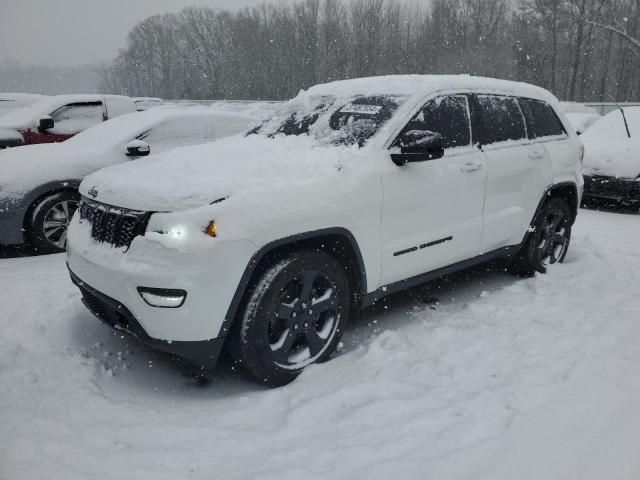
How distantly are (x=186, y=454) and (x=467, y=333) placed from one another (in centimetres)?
212

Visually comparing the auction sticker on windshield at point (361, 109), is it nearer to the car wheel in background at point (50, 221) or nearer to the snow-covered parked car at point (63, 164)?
the snow-covered parked car at point (63, 164)

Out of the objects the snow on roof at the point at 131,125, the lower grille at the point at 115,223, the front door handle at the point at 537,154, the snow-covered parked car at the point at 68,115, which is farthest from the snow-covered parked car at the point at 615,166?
the snow-covered parked car at the point at 68,115

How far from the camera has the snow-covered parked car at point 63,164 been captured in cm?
533

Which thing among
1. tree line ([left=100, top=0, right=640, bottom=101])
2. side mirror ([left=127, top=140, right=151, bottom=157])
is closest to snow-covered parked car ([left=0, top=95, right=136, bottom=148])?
side mirror ([left=127, top=140, right=151, bottom=157])

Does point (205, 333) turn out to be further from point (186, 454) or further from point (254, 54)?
point (254, 54)

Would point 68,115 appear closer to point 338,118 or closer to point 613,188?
point 338,118

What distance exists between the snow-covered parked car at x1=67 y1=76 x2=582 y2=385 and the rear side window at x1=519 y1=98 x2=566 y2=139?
101 millimetres

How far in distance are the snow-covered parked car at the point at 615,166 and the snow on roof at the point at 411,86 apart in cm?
438

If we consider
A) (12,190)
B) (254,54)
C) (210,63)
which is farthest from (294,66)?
(12,190)

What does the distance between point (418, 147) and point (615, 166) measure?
20.3ft

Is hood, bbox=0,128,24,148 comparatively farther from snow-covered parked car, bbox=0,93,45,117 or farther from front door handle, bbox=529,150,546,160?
Answer: front door handle, bbox=529,150,546,160

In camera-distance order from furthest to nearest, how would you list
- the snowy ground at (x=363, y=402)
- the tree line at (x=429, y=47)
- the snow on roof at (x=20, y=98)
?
1. the tree line at (x=429, y=47)
2. the snow on roof at (x=20, y=98)
3. the snowy ground at (x=363, y=402)

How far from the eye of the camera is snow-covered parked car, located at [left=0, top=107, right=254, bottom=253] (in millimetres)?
5328

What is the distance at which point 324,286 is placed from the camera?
3.24 m
